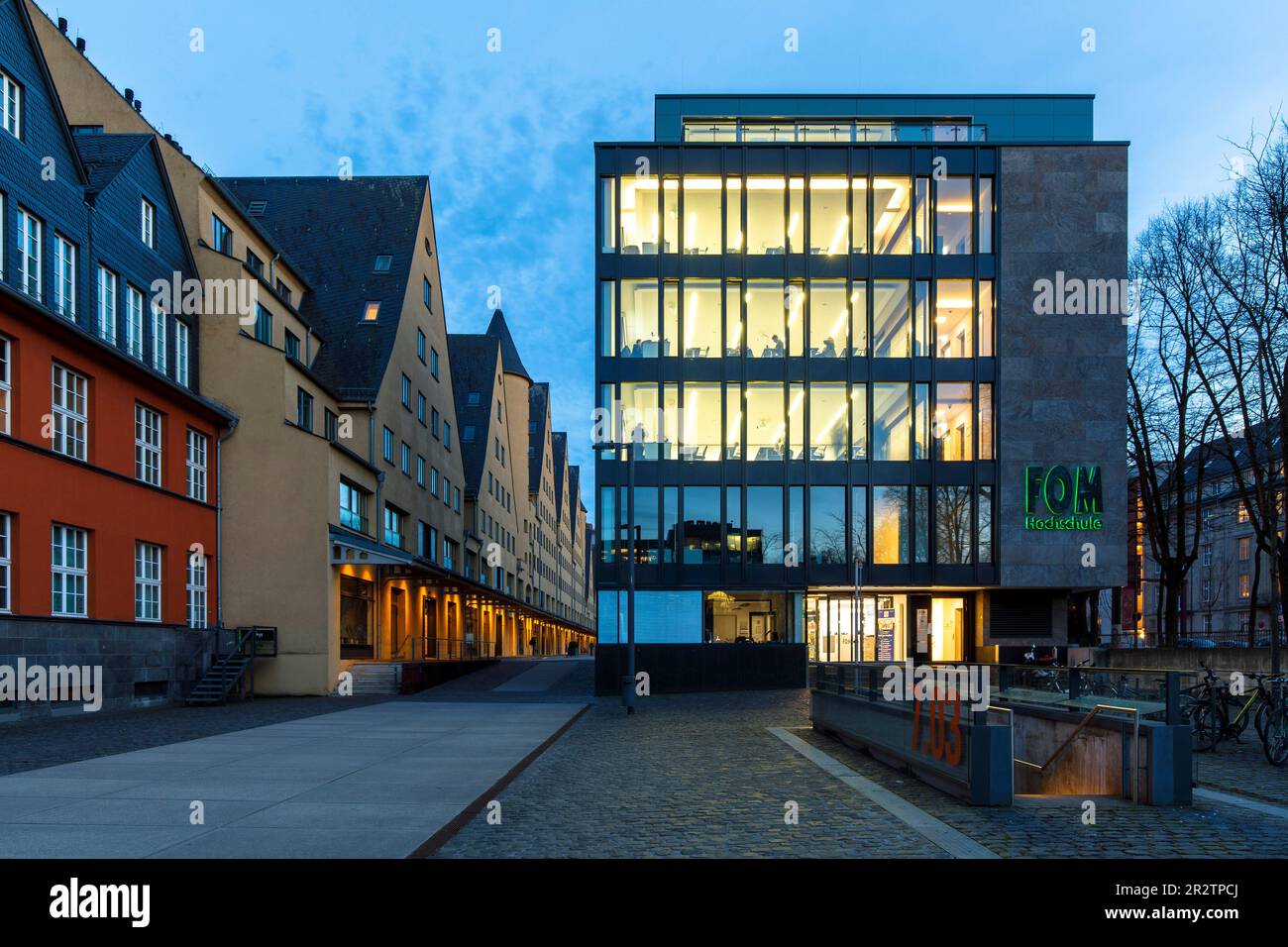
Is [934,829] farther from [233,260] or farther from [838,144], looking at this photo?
[838,144]

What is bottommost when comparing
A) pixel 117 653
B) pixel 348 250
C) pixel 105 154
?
pixel 117 653

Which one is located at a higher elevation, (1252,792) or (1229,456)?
(1229,456)

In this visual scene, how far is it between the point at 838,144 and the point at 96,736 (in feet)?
95.0

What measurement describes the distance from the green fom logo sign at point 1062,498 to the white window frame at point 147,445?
89.8ft

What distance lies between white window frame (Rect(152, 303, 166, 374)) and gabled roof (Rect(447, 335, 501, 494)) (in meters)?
32.6

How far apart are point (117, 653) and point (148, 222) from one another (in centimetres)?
1182

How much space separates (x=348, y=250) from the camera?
43219mm

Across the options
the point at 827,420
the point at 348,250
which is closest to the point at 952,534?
the point at 827,420

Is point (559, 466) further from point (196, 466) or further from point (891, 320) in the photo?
point (196, 466)

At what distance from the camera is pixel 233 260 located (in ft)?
99.1

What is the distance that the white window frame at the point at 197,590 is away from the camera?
26764 mm
